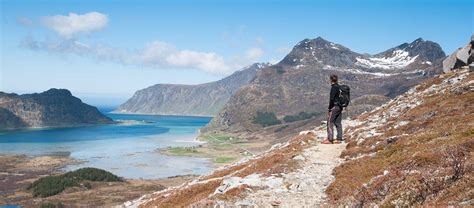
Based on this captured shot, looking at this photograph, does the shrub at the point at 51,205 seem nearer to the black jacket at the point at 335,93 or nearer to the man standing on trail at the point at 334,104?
the man standing on trail at the point at 334,104

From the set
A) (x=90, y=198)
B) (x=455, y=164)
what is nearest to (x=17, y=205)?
(x=90, y=198)

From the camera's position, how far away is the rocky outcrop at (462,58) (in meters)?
54.8

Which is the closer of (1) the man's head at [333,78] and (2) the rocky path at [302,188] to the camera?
(2) the rocky path at [302,188]

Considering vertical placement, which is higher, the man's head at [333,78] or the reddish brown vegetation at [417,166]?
the man's head at [333,78]

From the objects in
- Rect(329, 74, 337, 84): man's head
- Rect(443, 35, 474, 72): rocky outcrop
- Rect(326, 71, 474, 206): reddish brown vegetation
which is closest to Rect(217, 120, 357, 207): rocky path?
Rect(326, 71, 474, 206): reddish brown vegetation

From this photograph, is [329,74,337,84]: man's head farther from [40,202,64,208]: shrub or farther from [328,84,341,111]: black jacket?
[40,202,64,208]: shrub

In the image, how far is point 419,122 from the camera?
107ft

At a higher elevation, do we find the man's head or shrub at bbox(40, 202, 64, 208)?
the man's head

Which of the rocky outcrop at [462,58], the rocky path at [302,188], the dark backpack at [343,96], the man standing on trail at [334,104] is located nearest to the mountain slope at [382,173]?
the rocky path at [302,188]

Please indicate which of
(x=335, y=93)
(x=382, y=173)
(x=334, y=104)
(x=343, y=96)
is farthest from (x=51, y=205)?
(x=382, y=173)

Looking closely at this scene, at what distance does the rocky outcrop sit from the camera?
5482 centimetres

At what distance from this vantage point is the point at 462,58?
188 ft

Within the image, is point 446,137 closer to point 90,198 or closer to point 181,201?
point 181,201

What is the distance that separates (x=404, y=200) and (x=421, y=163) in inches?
224
